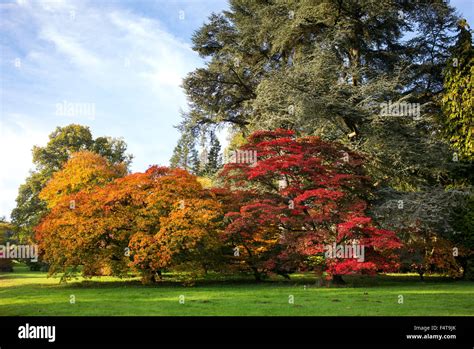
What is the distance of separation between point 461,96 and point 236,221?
38.2 feet

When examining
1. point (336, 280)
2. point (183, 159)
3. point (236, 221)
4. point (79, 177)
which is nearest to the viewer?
point (236, 221)

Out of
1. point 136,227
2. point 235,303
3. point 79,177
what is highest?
point 79,177

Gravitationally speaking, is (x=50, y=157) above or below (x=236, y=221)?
above

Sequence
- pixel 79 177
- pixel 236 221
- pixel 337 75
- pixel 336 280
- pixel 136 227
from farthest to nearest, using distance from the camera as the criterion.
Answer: pixel 79 177 → pixel 337 75 → pixel 336 280 → pixel 136 227 → pixel 236 221

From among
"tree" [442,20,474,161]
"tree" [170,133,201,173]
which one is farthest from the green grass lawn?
"tree" [170,133,201,173]

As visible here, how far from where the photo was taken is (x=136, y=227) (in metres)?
15.0

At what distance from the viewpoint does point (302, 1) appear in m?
19.9

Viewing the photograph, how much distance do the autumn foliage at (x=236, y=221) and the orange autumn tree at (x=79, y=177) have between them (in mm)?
6818

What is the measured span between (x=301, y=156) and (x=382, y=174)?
5214mm

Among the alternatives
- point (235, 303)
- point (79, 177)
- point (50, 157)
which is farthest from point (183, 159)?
point (235, 303)

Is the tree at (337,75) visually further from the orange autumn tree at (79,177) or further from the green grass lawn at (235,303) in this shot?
the green grass lawn at (235,303)

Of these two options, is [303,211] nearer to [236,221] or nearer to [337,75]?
[236,221]

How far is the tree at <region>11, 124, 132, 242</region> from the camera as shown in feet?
94.9

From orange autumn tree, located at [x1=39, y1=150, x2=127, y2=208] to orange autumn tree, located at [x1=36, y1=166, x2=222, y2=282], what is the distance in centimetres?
664
